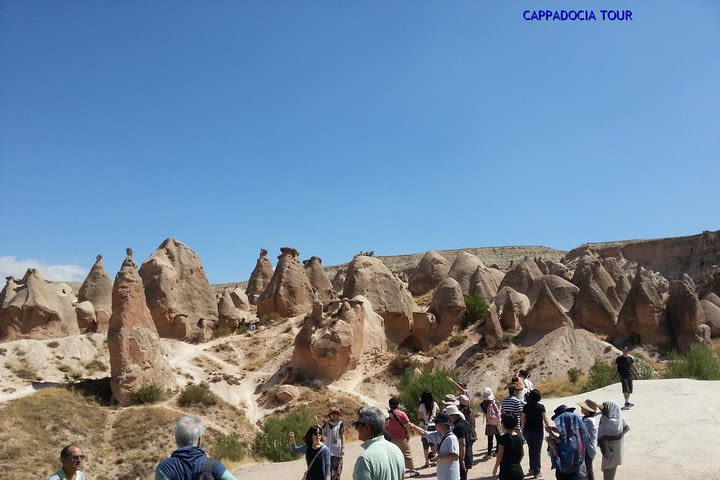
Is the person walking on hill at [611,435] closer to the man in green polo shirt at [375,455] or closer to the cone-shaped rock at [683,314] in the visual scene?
the man in green polo shirt at [375,455]

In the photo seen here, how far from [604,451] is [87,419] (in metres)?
16.2

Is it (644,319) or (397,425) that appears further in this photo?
(644,319)

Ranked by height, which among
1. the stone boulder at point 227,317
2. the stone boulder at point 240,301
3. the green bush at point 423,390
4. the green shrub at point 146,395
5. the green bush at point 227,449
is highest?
the stone boulder at point 240,301

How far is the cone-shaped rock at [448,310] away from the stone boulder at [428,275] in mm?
12394

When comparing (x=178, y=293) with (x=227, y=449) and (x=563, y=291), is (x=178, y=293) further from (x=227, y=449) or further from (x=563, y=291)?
(x=563, y=291)

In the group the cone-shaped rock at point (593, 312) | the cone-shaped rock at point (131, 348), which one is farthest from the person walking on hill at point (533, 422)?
the cone-shaped rock at point (593, 312)

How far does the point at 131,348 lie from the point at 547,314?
16624 mm

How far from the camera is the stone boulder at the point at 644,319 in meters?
25.4

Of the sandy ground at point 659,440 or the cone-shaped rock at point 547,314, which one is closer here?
the sandy ground at point 659,440

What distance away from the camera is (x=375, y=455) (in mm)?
4191

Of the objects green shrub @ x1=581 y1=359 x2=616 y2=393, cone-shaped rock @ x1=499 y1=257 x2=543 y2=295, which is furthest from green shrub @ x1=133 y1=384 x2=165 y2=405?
cone-shaped rock @ x1=499 y1=257 x2=543 y2=295

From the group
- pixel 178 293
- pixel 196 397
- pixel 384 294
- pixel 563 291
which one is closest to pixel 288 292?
pixel 384 294

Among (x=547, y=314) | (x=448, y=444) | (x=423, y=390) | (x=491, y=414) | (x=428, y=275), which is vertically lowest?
(x=423, y=390)

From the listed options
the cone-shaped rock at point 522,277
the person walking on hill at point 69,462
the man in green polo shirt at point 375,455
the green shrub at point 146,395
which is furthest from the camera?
the cone-shaped rock at point 522,277
